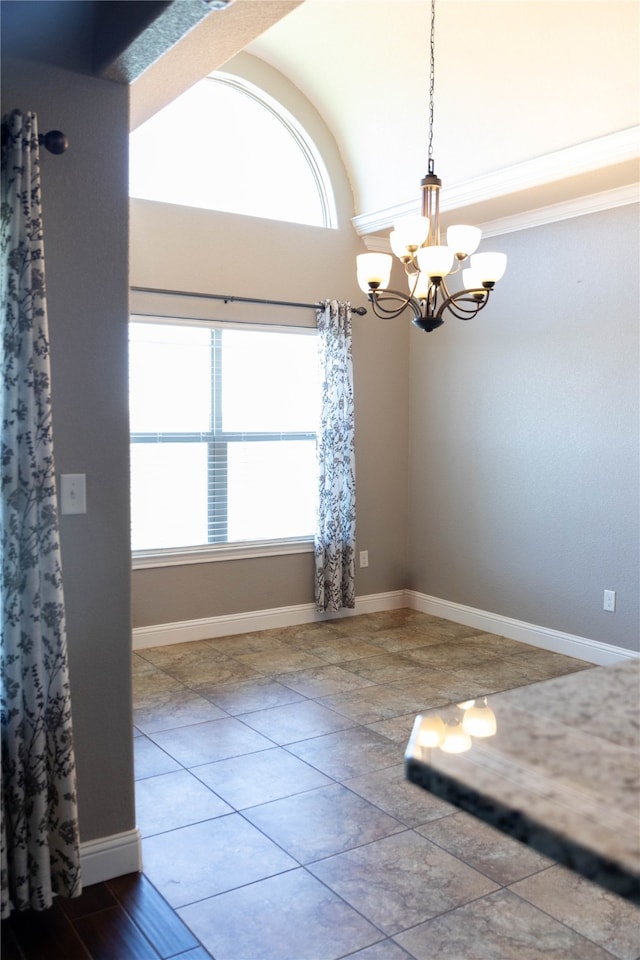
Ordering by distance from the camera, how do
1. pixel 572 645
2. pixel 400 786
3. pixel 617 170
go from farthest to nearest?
pixel 572 645 < pixel 617 170 < pixel 400 786

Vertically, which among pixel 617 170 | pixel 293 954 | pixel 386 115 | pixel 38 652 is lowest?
pixel 293 954

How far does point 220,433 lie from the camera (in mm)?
4984

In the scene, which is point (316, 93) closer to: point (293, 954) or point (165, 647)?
point (165, 647)

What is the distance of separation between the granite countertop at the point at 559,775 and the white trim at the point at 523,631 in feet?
11.8

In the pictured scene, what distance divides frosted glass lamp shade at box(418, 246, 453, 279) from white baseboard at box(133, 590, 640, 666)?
2.34 m

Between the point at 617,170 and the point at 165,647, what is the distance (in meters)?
3.55

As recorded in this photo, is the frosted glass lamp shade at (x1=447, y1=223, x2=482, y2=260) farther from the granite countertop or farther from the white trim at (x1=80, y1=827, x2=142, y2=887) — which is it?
the granite countertop

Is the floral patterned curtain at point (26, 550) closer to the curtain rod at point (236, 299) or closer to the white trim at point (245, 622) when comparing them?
the curtain rod at point (236, 299)

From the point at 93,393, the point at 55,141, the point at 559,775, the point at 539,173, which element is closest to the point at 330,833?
the point at 93,393

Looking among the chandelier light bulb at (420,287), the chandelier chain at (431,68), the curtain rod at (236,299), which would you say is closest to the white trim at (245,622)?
the curtain rod at (236,299)

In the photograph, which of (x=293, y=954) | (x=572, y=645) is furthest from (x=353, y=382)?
(x=293, y=954)

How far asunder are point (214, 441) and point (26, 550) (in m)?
2.92

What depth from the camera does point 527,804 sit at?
2.38ft

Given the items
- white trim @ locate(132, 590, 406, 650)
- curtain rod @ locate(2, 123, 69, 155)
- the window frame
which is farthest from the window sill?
curtain rod @ locate(2, 123, 69, 155)
